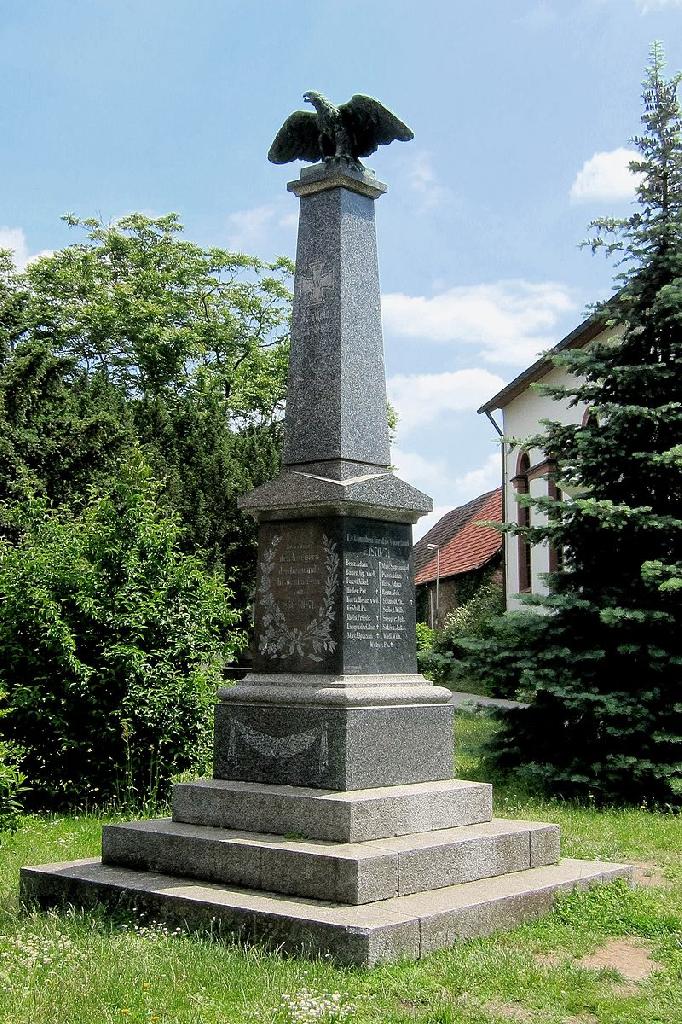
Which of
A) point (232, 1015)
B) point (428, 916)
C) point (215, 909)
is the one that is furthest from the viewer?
point (215, 909)

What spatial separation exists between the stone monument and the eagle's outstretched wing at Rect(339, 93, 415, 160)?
0.01 m

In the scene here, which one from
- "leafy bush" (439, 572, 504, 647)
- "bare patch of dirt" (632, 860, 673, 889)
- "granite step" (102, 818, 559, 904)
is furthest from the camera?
"leafy bush" (439, 572, 504, 647)

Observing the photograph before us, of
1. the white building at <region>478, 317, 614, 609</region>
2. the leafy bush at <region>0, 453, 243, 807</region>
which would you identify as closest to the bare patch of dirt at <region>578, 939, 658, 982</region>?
the leafy bush at <region>0, 453, 243, 807</region>

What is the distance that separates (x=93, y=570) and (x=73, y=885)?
16.4 feet

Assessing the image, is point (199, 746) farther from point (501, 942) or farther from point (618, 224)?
point (618, 224)

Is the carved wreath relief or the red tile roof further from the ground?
the red tile roof

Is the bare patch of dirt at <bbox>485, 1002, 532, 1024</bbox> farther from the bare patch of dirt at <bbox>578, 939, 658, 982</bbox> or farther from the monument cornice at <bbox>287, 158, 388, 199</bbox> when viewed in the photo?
the monument cornice at <bbox>287, 158, 388, 199</bbox>

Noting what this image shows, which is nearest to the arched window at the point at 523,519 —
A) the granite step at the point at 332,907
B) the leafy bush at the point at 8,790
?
the leafy bush at the point at 8,790

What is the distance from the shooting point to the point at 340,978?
4.91 metres

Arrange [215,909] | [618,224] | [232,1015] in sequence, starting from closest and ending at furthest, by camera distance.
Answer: [232,1015], [215,909], [618,224]

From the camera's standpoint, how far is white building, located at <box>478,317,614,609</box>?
77.9ft

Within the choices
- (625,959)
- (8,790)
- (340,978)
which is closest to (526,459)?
(8,790)

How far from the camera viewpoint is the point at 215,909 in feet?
18.8

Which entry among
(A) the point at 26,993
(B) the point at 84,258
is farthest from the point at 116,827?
(B) the point at 84,258
